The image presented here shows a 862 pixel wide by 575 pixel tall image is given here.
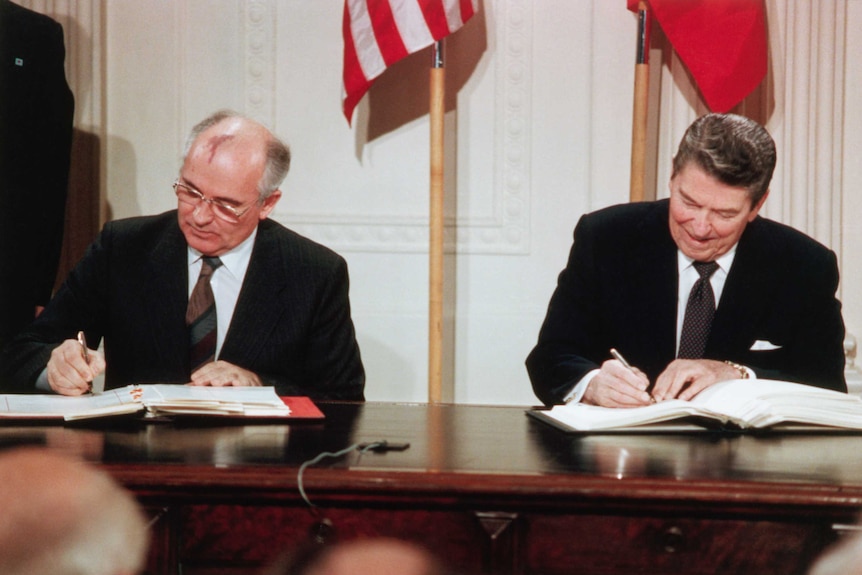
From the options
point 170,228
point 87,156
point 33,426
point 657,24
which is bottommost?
point 33,426

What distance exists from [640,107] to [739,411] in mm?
1844

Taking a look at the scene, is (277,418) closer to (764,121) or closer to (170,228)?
(170,228)

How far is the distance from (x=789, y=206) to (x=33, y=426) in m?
2.90

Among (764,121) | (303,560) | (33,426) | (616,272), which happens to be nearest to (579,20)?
(764,121)

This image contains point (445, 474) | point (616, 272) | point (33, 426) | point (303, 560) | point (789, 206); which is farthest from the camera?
point (789, 206)

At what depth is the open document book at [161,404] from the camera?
1.95 meters

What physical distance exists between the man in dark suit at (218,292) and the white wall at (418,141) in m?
1.17

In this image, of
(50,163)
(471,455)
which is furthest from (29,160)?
(471,455)

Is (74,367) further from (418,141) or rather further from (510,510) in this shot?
(418,141)

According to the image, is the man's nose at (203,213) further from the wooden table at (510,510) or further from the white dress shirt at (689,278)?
the white dress shirt at (689,278)

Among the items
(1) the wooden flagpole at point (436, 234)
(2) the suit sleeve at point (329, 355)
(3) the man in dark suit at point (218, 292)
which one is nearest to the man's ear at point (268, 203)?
(3) the man in dark suit at point (218, 292)

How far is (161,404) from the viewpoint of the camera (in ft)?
6.42

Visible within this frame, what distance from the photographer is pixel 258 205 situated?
2699 millimetres

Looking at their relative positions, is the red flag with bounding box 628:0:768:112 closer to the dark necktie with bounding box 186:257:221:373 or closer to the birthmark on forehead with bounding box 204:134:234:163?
the birthmark on forehead with bounding box 204:134:234:163
